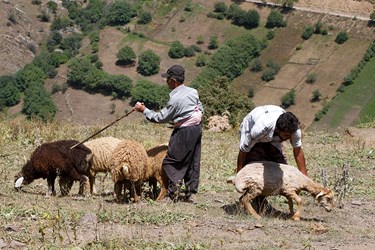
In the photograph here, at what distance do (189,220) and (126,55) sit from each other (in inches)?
5337

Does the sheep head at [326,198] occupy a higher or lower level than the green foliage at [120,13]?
higher

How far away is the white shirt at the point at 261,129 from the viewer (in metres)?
8.19

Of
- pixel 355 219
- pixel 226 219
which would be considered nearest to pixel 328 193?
pixel 355 219

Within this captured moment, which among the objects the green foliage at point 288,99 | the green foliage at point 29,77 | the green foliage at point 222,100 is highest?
the green foliage at point 222,100

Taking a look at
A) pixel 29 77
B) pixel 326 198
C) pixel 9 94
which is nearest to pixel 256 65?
pixel 29 77

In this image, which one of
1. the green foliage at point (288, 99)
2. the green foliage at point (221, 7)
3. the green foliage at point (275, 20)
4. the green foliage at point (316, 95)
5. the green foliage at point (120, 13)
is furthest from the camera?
the green foliage at point (120, 13)

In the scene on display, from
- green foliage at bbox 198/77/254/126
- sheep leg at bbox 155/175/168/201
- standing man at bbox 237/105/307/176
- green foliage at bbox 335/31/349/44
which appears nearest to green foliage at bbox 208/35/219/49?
green foliage at bbox 335/31/349/44

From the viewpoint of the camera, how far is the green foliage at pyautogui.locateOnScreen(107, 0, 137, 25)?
159 meters

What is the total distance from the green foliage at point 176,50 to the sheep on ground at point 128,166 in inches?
5276

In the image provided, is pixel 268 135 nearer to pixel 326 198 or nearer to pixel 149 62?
pixel 326 198

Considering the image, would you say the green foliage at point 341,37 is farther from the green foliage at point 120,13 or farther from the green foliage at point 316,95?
the green foliage at point 120,13

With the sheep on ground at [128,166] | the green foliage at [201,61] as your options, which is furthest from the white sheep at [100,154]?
the green foliage at [201,61]

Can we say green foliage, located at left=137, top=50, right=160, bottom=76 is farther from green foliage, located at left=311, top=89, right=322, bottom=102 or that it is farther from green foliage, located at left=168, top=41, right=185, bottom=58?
green foliage, located at left=311, top=89, right=322, bottom=102

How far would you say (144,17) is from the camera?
155625 millimetres
